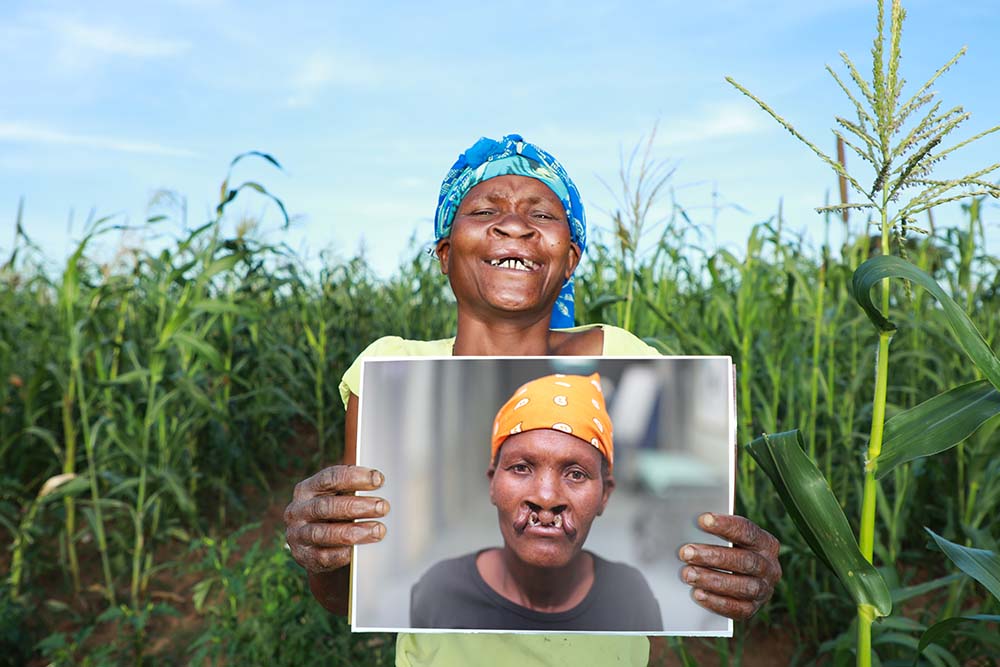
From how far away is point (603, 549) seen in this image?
3.31ft

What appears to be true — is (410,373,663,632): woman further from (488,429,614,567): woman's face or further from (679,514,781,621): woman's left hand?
(679,514,781,621): woman's left hand

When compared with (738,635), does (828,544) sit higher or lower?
higher

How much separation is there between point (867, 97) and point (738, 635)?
76.9 inches

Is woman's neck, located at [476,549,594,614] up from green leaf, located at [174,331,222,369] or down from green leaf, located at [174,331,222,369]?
down

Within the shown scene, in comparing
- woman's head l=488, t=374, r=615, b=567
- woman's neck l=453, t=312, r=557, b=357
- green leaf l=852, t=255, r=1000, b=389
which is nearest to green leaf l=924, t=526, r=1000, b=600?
green leaf l=852, t=255, r=1000, b=389

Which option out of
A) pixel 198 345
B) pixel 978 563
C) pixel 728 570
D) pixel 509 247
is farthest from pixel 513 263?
pixel 198 345

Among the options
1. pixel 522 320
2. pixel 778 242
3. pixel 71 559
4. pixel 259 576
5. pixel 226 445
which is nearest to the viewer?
pixel 522 320

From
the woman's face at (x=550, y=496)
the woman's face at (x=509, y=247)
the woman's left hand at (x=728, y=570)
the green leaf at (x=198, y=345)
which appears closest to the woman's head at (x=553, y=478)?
the woman's face at (x=550, y=496)

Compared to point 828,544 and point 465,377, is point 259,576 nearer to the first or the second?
point 465,377

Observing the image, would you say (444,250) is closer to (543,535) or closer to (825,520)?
(543,535)

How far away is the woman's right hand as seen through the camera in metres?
1.02

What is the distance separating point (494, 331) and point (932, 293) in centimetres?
64

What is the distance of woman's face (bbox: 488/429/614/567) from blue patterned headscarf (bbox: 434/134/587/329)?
453 millimetres

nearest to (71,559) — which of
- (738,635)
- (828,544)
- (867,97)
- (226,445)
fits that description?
(226,445)
